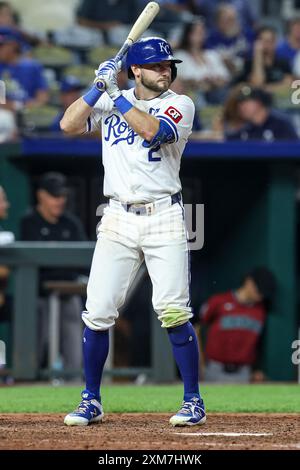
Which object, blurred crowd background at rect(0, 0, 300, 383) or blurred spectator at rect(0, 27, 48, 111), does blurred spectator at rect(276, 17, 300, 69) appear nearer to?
blurred crowd background at rect(0, 0, 300, 383)

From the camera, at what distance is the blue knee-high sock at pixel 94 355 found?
498 centimetres

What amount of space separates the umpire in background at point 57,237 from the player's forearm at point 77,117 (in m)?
3.35

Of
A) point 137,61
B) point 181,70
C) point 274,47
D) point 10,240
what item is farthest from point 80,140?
point 137,61

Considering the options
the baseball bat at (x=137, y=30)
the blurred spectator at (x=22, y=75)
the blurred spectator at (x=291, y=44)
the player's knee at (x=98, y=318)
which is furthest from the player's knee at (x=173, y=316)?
the blurred spectator at (x=291, y=44)

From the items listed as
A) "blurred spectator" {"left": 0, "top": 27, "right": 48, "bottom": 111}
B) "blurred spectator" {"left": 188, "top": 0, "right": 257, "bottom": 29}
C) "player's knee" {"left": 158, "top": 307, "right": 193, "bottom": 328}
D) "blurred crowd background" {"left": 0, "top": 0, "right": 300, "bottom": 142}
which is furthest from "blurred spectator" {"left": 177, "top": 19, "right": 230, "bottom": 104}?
"player's knee" {"left": 158, "top": 307, "right": 193, "bottom": 328}

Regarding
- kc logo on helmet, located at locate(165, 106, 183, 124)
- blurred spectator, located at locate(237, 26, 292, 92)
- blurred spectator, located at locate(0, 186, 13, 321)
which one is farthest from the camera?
blurred spectator, located at locate(237, 26, 292, 92)

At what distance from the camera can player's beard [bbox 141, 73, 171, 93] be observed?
4961mm

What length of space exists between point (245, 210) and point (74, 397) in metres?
3.56

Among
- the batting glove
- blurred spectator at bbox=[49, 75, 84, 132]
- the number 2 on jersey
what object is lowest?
the number 2 on jersey

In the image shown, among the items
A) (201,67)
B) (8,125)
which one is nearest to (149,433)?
(8,125)

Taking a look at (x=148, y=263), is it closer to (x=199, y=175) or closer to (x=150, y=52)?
(x=150, y=52)

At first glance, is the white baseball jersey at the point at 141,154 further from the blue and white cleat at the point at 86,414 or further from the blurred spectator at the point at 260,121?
the blurred spectator at the point at 260,121

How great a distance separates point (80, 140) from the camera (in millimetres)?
8992

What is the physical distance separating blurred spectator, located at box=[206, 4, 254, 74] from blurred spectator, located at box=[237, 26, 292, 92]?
217 millimetres
